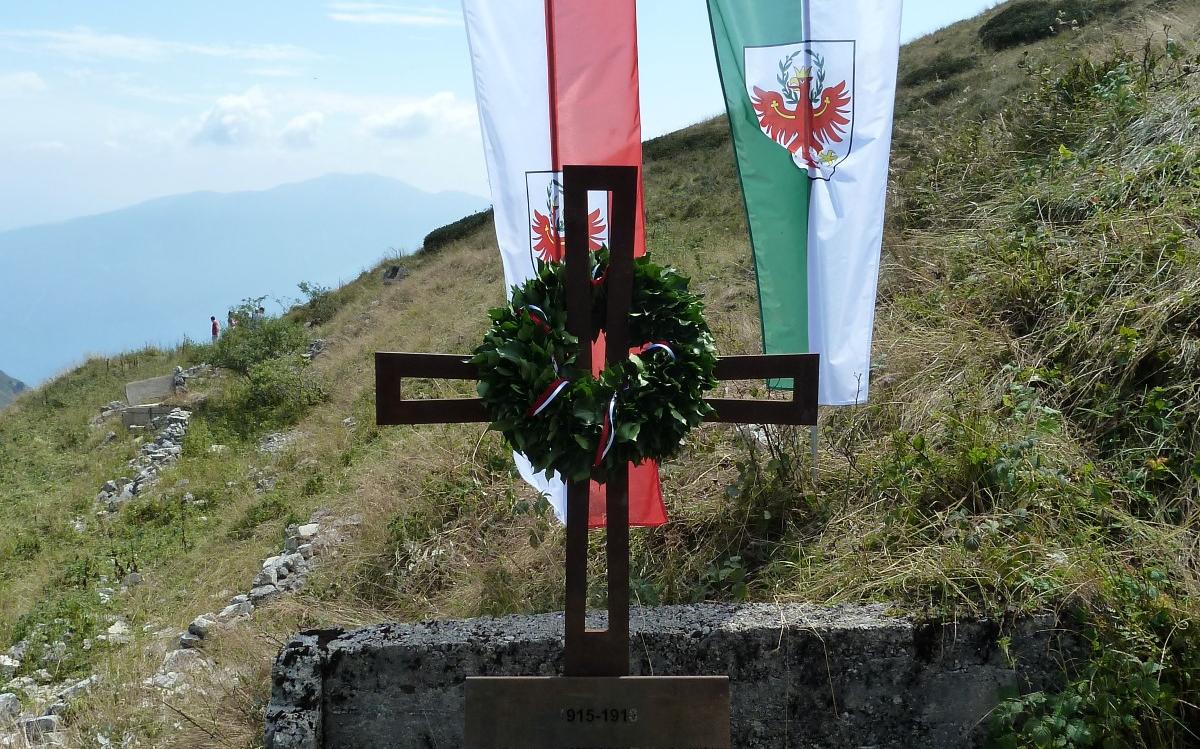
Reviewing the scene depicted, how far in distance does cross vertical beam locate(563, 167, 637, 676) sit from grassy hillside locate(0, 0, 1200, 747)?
1206 millimetres

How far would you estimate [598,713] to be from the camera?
2295 millimetres

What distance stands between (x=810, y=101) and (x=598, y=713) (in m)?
2.76

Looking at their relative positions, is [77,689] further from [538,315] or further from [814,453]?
[814,453]

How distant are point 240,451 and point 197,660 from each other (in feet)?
20.3

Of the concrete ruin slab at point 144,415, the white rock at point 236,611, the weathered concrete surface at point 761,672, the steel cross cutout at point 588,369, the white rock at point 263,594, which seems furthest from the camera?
the concrete ruin slab at point 144,415

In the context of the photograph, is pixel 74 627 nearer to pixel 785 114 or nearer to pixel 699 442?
pixel 699 442

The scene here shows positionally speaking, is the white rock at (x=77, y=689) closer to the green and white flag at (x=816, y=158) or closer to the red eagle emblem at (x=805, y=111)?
the green and white flag at (x=816, y=158)

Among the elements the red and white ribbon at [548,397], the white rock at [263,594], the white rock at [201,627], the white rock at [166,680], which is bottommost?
the white rock at [166,680]

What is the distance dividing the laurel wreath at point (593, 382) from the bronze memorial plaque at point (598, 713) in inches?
22.9

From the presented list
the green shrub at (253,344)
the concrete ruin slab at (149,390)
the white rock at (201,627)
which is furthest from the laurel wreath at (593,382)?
the concrete ruin slab at (149,390)

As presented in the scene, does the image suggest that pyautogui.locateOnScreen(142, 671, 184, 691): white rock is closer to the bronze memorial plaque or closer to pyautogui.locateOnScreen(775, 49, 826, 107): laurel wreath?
the bronze memorial plaque

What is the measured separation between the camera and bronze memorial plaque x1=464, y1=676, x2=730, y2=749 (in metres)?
2.28

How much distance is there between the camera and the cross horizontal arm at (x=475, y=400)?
2473 millimetres

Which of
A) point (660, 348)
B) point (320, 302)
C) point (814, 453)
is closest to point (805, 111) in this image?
point (814, 453)
